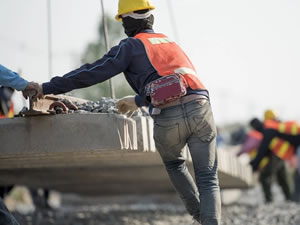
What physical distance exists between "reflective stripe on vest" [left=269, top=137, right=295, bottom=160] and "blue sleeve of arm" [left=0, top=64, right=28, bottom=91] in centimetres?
944

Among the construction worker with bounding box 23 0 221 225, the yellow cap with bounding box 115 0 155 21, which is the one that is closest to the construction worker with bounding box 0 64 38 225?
the construction worker with bounding box 23 0 221 225

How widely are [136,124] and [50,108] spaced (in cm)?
96

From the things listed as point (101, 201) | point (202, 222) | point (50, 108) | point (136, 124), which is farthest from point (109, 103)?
point (101, 201)

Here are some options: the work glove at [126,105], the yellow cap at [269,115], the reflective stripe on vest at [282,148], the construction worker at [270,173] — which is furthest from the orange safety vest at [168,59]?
the yellow cap at [269,115]

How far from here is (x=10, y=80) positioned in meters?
5.74

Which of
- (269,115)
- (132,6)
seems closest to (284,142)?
(269,115)

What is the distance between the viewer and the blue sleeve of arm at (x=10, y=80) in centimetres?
570

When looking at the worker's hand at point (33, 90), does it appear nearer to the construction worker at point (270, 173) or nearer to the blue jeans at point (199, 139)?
the blue jeans at point (199, 139)

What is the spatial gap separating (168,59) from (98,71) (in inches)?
21.6

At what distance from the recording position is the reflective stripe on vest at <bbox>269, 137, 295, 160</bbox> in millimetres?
14492

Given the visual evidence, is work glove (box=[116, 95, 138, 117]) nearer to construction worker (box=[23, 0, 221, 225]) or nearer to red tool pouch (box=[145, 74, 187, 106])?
construction worker (box=[23, 0, 221, 225])

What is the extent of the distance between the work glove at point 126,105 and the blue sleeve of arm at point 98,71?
1.60 ft

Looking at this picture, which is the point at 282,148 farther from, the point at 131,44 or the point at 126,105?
the point at 131,44

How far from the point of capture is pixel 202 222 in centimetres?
534
